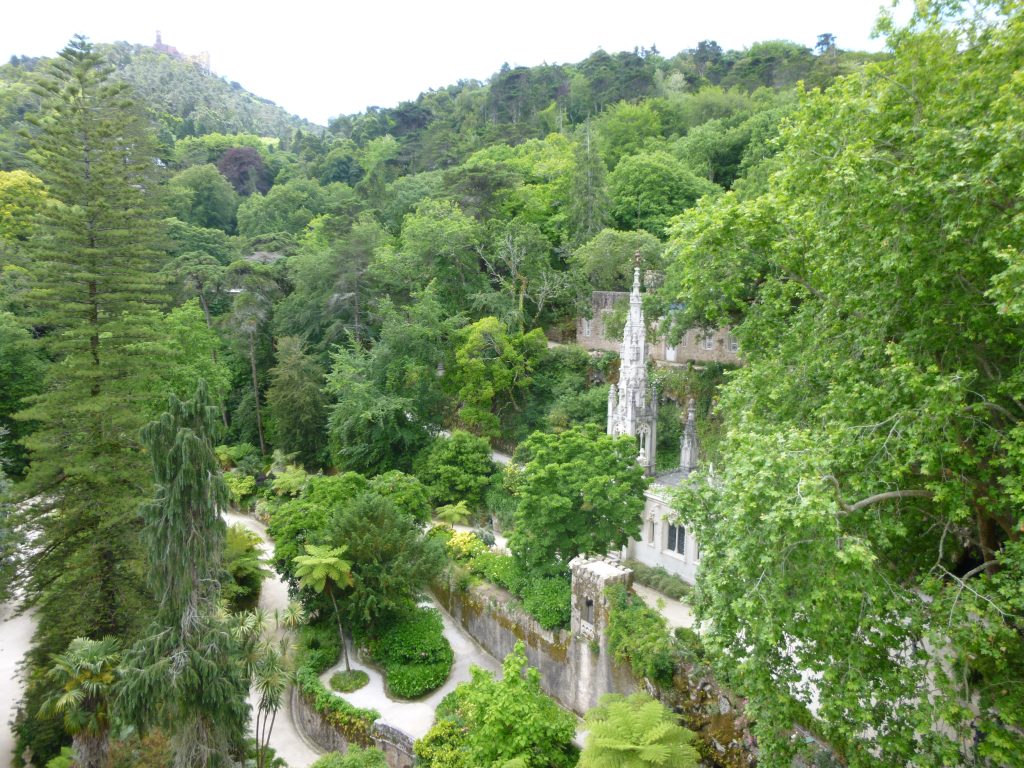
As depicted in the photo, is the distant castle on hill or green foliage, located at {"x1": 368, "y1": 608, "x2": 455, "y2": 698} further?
the distant castle on hill

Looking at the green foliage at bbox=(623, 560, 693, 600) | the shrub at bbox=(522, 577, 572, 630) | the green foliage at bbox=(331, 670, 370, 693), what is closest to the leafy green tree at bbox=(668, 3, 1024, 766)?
the shrub at bbox=(522, 577, 572, 630)

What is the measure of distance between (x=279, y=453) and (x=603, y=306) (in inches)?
660

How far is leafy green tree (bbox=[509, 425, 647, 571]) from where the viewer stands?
50.5 feet

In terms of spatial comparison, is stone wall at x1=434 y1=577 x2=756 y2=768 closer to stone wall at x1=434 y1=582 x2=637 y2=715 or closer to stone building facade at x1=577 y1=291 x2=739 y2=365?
stone wall at x1=434 y1=582 x2=637 y2=715

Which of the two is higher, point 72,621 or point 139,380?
point 139,380

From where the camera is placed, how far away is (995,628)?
22.5 feet

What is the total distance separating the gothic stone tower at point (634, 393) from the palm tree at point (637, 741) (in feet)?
34.8

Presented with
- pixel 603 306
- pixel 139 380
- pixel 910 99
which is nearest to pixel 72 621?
pixel 139 380

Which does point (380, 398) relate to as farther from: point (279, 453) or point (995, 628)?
point (995, 628)

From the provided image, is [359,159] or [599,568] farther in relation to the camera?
[359,159]

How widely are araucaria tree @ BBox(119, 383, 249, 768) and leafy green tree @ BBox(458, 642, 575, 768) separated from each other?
4477mm

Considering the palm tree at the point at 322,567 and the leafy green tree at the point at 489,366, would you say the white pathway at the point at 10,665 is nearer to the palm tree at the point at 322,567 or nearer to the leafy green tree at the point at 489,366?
the palm tree at the point at 322,567

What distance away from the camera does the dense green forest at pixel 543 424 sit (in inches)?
306

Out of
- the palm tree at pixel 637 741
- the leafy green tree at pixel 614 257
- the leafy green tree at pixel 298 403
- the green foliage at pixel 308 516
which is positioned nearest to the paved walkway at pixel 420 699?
the green foliage at pixel 308 516
